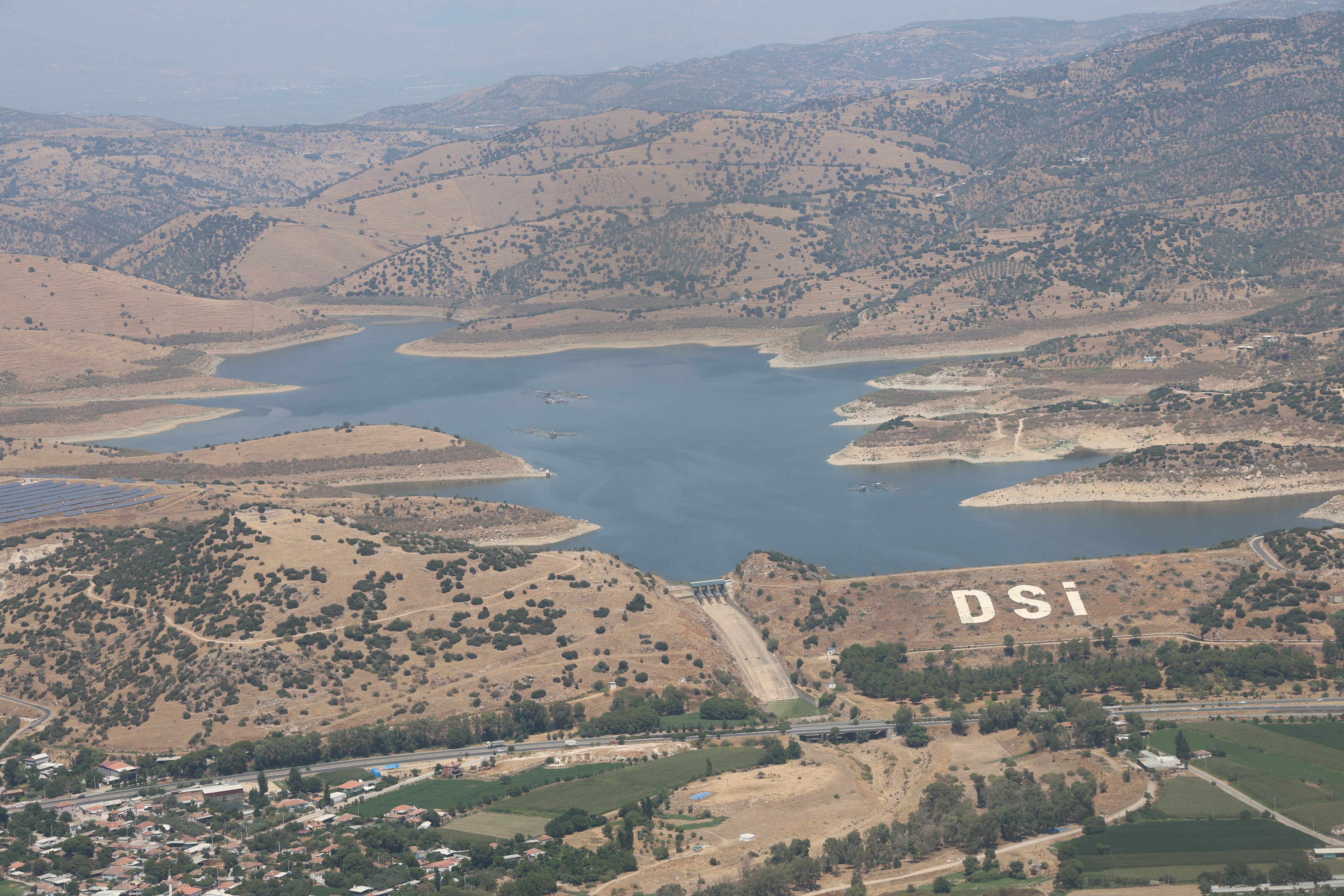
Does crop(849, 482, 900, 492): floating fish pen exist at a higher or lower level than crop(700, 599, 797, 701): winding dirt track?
higher

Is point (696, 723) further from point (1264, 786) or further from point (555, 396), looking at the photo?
point (555, 396)

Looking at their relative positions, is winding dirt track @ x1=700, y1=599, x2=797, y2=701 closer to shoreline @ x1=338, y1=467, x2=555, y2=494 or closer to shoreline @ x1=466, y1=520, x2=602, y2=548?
shoreline @ x1=466, y1=520, x2=602, y2=548

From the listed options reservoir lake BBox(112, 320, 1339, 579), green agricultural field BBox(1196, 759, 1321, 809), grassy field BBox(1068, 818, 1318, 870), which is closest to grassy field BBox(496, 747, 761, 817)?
grassy field BBox(1068, 818, 1318, 870)

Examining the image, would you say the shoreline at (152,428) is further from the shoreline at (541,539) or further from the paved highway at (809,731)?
the paved highway at (809,731)

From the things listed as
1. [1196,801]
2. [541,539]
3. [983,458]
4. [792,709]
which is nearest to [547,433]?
[541,539]

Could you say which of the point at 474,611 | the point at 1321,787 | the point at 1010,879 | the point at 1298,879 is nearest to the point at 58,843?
the point at 474,611

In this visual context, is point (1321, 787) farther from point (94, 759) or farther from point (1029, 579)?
point (94, 759)
